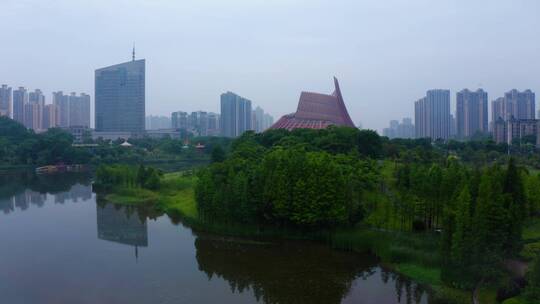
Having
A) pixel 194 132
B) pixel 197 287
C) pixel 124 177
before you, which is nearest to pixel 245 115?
pixel 194 132

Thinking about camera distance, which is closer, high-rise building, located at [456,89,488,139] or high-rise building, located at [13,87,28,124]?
high-rise building, located at [456,89,488,139]

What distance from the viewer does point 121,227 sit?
15883 mm

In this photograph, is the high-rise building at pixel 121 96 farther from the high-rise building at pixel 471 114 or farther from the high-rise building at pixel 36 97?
the high-rise building at pixel 471 114

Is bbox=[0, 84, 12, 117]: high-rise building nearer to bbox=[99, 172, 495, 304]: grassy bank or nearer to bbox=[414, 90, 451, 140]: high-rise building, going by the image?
bbox=[414, 90, 451, 140]: high-rise building

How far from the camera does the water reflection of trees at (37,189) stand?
69.9 feet

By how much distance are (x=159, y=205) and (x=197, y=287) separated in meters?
10.0

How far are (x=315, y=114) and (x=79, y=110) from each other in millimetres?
60261

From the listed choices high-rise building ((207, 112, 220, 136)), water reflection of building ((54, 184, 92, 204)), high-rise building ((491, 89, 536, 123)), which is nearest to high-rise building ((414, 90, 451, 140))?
high-rise building ((491, 89, 536, 123))

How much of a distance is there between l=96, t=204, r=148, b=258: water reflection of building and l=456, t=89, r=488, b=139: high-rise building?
49013 millimetres

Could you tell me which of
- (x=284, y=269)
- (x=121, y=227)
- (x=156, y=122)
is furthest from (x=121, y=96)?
(x=156, y=122)

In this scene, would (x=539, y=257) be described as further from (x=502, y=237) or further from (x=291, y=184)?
(x=291, y=184)

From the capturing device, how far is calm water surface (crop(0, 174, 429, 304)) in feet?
30.5

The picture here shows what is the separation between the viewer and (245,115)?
269ft

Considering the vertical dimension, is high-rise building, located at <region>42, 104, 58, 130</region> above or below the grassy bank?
above
